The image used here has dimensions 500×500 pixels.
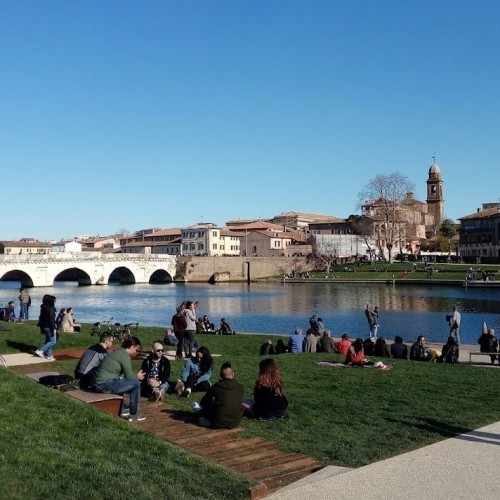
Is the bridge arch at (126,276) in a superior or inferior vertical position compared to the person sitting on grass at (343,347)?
superior

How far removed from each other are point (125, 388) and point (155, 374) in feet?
6.31

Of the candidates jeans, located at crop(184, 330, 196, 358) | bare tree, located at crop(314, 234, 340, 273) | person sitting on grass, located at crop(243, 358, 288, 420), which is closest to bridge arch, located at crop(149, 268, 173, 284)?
bare tree, located at crop(314, 234, 340, 273)

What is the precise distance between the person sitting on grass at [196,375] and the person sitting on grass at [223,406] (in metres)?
2.29

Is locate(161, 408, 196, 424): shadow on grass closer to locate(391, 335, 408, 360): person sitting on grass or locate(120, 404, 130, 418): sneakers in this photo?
locate(120, 404, 130, 418): sneakers

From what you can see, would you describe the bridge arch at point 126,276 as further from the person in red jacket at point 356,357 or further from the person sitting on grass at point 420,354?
the person in red jacket at point 356,357

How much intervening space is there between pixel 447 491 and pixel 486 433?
298 centimetres

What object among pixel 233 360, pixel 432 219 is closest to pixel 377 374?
pixel 233 360

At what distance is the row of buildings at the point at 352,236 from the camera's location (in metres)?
115

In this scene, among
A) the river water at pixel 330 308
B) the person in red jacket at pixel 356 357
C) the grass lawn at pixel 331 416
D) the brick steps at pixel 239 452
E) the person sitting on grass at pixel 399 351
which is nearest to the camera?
the brick steps at pixel 239 452

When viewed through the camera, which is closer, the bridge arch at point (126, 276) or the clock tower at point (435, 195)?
the bridge arch at point (126, 276)

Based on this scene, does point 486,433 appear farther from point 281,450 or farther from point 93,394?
point 93,394

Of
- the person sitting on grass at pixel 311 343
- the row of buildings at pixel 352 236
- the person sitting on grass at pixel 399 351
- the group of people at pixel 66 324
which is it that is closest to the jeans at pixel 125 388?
the person sitting on grass at pixel 311 343

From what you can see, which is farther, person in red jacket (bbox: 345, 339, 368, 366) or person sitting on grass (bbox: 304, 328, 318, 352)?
person sitting on grass (bbox: 304, 328, 318, 352)

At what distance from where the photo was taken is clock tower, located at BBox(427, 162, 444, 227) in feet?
514
